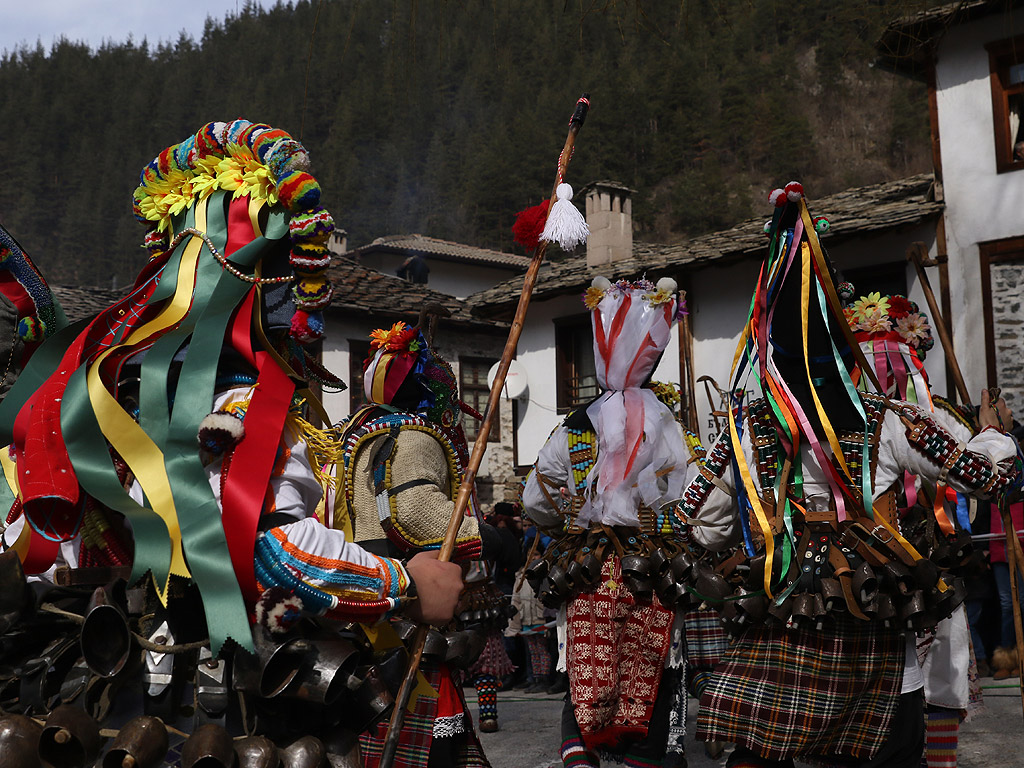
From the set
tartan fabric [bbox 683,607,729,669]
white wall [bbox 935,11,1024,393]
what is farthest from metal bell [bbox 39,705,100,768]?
white wall [bbox 935,11,1024,393]

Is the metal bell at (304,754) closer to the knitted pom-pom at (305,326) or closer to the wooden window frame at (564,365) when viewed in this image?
the knitted pom-pom at (305,326)

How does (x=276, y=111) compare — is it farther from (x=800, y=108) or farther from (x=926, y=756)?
(x=926, y=756)

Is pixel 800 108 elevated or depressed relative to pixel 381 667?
elevated

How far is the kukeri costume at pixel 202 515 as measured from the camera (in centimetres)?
222

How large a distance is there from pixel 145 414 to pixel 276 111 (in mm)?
49641

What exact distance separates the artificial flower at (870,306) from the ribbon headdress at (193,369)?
383 cm

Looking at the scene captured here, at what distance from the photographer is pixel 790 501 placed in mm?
3725

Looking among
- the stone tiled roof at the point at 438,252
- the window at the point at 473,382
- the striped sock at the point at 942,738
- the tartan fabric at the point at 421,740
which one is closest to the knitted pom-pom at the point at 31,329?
the tartan fabric at the point at 421,740

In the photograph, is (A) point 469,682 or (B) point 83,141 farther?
(B) point 83,141

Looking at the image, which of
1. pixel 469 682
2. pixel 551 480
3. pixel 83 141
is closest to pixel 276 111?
pixel 83 141

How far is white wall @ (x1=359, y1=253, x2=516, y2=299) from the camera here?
27953 millimetres

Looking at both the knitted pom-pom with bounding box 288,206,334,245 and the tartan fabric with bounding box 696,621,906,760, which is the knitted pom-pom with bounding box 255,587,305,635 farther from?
the tartan fabric with bounding box 696,621,906,760

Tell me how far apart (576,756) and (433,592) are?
2.35m

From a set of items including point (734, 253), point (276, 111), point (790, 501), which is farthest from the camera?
point (276, 111)
